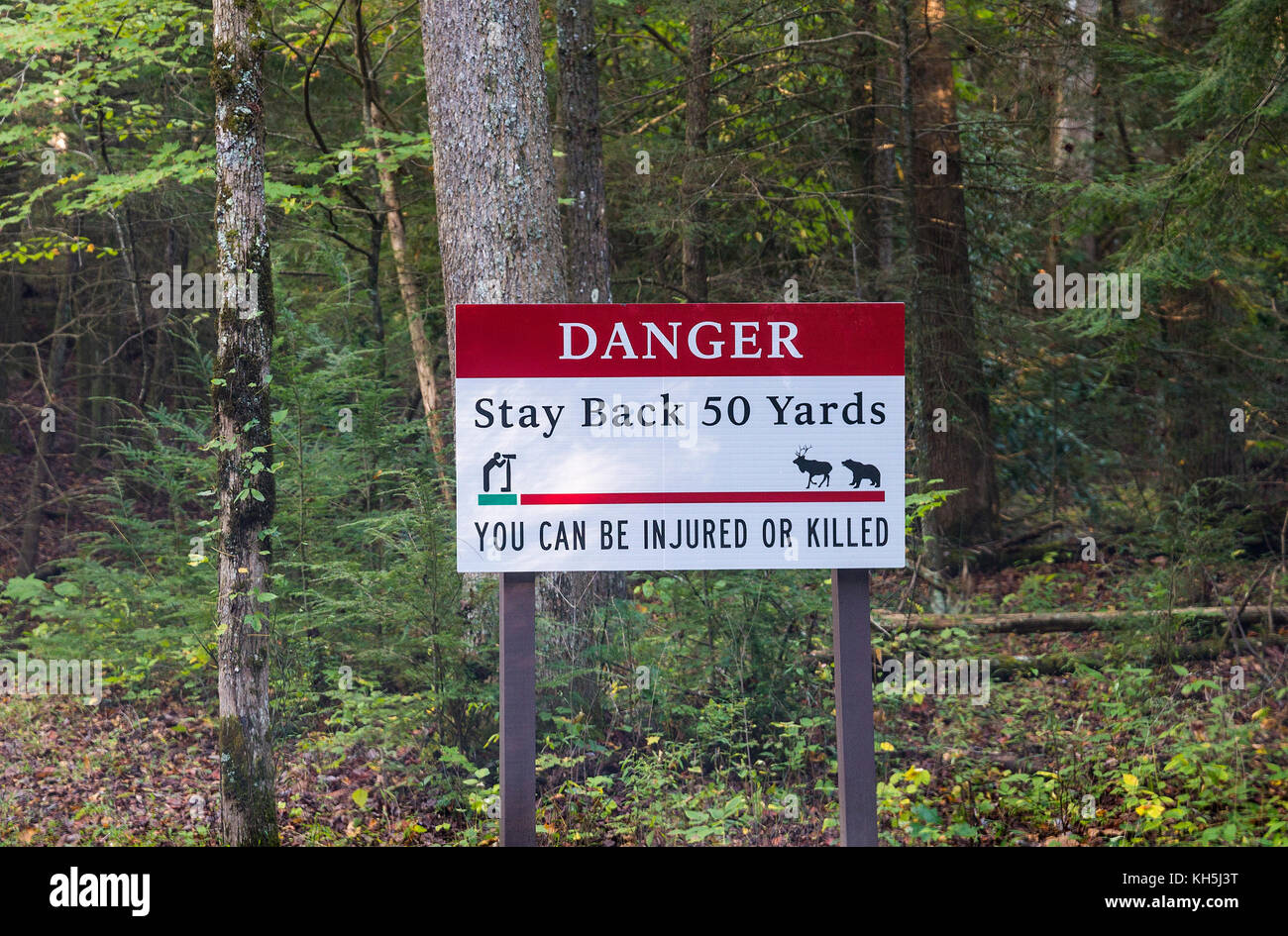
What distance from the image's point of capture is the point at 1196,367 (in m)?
11.2

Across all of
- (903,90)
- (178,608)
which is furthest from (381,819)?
(903,90)

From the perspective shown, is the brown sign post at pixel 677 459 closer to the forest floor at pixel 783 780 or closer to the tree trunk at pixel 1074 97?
the forest floor at pixel 783 780

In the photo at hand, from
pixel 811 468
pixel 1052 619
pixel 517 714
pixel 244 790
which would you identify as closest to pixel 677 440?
pixel 811 468

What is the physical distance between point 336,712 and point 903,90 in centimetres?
815

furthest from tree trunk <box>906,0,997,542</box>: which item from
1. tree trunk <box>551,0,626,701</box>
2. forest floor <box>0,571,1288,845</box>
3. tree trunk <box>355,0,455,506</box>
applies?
tree trunk <box>355,0,455,506</box>

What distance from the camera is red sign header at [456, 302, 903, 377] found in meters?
4.47

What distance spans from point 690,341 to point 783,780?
3156 mm

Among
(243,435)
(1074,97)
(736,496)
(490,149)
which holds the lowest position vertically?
(736,496)

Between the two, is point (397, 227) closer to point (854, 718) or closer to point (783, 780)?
point (783, 780)

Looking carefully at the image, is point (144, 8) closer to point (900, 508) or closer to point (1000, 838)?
point (900, 508)

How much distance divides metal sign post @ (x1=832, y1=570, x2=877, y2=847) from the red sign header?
0.94 m

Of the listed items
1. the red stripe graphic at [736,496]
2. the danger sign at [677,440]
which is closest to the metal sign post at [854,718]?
the danger sign at [677,440]

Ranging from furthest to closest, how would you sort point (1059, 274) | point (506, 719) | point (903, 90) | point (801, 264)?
point (801, 264) → point (1059, 274) → point (903, 90) → point (506, 719)

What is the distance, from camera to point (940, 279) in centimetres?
1127
